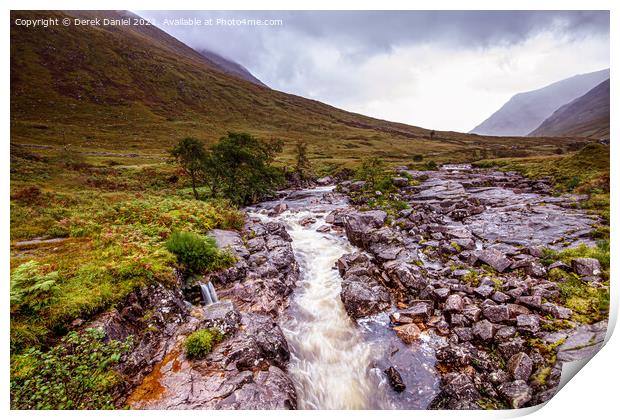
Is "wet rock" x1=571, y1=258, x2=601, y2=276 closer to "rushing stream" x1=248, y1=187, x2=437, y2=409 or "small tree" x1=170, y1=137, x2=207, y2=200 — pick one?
"rushing stream" x1=248, y1=187, x2=437, y2=409

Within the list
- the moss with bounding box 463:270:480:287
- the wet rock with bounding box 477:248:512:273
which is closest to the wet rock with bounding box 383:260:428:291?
the moss with bounding box 463:270:480:287

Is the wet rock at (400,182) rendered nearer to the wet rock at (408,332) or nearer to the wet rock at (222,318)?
the wet rock at (408,332)

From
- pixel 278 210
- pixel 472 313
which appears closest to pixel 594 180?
pixel 472 313

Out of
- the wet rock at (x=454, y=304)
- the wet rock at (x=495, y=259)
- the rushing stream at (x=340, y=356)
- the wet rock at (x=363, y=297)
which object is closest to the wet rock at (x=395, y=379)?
the rushing stream at (x=340, y=356)

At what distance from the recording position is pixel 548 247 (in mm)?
9953

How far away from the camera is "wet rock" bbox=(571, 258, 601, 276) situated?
748 centimetres

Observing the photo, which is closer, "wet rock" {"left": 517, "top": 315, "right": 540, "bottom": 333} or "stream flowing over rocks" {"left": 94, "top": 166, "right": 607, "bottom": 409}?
"stream flowing over rocks" {"left": 94, "top": 166, "right": 607, "bottom": 409}

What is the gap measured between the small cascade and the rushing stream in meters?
2.39

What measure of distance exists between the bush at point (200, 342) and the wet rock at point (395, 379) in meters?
4.31

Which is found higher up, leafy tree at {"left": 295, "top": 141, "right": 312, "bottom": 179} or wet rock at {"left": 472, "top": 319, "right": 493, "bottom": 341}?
leafy tree at {"left": 295, "top": 141, "right": 312, "bottom": 179}

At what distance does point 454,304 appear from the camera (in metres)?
7.70

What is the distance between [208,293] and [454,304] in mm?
7662

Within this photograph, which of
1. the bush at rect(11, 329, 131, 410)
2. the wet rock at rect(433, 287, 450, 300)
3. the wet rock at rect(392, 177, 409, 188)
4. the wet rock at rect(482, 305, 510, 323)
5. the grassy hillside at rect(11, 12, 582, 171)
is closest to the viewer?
the bush at rect(11, 329, 131, 410)
